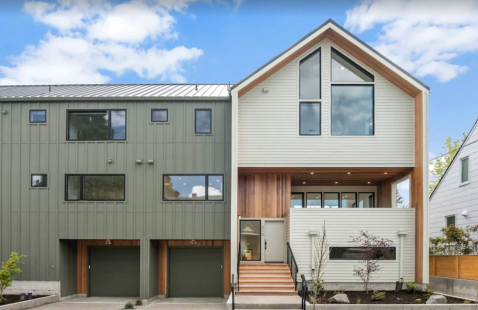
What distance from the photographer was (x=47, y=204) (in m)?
15.6

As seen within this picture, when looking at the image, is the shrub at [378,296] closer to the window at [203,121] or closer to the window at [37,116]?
the window at [203,121]

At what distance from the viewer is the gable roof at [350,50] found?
580 inches

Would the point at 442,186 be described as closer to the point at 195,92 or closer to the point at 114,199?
the point at 195,92

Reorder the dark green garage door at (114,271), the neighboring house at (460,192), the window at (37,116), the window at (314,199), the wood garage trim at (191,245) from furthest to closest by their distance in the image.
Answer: the window at (314,199) → the neighboring house at (460,192) → the dark green garage door at (114,271) → the wood garage trim at (191,245) → the window at (37,116)

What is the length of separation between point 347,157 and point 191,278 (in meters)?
7.43

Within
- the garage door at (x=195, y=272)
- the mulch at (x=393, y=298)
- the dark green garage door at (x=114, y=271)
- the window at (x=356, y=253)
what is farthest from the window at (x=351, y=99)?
the dark green garage door at (x=114, y=271)

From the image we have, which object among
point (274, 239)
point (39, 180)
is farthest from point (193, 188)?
point (39, 180)

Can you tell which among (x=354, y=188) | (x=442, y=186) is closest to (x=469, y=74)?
(x=442, y=186)

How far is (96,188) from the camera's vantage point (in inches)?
619

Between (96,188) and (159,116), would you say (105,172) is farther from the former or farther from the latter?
(159,116)

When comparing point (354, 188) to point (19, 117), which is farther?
point (354, 188)

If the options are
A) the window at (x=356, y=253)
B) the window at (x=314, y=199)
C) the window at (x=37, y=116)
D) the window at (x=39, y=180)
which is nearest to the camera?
the window at (x=356, y=253)

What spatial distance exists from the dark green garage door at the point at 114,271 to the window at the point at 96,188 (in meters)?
2.34

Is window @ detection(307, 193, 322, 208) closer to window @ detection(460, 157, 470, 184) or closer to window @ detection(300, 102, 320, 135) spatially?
window @ detection(300, 102, 320, 135)
